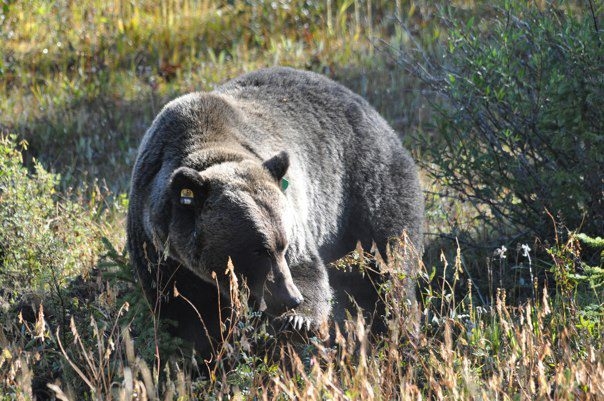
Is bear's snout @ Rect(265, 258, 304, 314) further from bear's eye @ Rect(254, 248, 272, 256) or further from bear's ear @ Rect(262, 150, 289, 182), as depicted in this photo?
bear's ear @ Rect(262, 150, 289, 182)

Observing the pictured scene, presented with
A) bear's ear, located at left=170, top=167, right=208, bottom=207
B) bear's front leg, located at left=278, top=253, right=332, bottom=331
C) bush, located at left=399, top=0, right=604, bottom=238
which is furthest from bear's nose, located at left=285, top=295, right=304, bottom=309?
bush, located at left=399, top=0, right=604, bottom=238

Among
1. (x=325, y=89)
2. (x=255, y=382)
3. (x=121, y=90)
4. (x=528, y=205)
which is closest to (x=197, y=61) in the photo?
(x=121, y=90)

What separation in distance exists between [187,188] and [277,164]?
53 cm

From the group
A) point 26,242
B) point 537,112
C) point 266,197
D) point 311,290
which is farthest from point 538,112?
point 26,242

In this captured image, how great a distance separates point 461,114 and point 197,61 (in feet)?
18.6

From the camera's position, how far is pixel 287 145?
19.1ft

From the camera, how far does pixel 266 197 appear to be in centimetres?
468

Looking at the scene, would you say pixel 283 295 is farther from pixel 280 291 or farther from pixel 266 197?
pixel 266 197

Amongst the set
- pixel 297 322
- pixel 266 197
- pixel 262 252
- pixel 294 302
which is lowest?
pixel 297 322

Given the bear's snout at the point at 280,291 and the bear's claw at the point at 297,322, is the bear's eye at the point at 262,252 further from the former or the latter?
the bear's claw at the point at 297,322

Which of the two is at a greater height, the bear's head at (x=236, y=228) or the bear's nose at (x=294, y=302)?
the bear's head at (x=236, y=228)

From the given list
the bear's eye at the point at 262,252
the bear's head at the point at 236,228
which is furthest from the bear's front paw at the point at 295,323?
the bear's eye at the point at 262,252

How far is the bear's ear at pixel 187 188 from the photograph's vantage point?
4512 mm

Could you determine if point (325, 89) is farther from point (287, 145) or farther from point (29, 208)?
point (29, 208)
